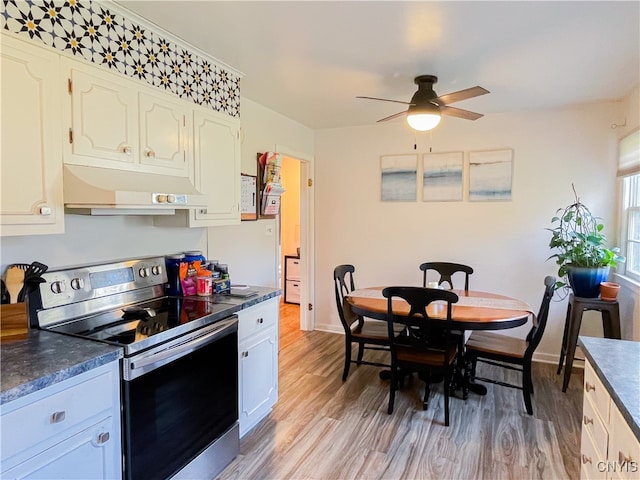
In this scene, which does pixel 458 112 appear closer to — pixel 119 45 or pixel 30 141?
pixel 119 45

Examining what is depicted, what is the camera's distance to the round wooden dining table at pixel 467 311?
2.57 m

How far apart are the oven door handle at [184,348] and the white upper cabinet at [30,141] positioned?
0.67 metres

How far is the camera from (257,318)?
95.8 inches

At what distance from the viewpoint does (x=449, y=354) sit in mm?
2695

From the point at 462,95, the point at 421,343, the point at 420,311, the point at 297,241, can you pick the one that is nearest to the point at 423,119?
the point at 462,95

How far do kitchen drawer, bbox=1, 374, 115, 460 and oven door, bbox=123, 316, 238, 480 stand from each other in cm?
10

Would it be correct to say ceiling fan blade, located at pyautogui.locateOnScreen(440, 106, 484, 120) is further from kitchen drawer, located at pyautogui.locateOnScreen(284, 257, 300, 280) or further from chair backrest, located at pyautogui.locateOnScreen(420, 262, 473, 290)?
kitchen drawer, located at pyautogui.locateOnScreen(284, 257, 300, 280)

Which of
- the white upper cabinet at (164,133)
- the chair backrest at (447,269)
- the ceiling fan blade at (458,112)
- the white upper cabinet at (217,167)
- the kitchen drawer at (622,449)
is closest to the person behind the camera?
the kitchen drawer at (622,449)

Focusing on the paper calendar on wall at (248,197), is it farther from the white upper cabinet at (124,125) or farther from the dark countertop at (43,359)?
the dark countertop at (43,359)

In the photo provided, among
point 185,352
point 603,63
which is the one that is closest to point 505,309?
point 603,63

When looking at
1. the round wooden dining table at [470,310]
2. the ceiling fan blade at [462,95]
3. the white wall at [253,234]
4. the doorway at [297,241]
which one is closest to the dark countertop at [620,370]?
the round wooden dining table at [470,310]

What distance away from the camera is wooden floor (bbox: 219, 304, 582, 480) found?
2.16 metres

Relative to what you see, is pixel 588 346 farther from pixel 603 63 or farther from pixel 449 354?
pixel 603 63

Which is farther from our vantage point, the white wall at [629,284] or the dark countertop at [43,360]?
the white wall at [629,284]
